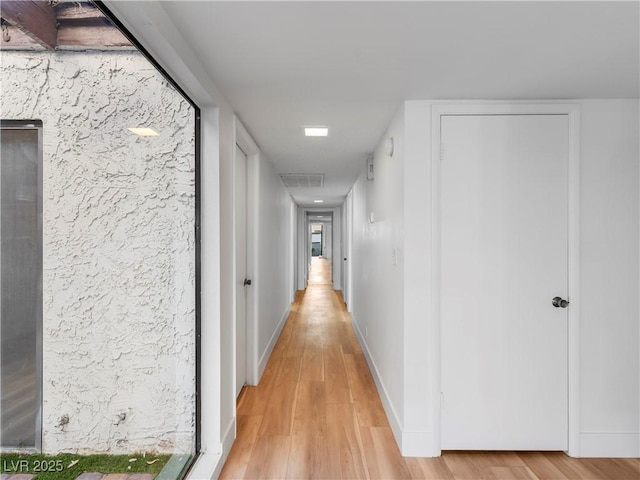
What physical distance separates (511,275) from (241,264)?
6.78ft

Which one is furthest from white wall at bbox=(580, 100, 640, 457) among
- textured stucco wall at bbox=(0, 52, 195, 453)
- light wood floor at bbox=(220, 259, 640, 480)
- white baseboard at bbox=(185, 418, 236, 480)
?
textured stucco wall at bbox=(0, 52, 195, 453)

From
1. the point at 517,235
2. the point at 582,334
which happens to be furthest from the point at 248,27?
the point at 582,334

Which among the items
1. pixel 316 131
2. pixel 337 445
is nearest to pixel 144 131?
pixel 316 131

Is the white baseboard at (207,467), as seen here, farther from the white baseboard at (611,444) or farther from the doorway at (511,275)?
the white baseboard at (611,444)

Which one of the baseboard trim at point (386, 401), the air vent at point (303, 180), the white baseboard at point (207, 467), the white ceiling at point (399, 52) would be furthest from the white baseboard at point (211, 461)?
the air vent at point (303, 180)

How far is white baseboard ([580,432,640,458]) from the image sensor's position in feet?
6.75

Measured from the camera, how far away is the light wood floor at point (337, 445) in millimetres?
1906

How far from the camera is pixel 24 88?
143cm

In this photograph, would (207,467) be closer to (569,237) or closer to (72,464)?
(72,464)

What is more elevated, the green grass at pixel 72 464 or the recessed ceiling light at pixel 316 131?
the recessed ceiling light at pixel 316 131

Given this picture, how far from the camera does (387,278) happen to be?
2633mm

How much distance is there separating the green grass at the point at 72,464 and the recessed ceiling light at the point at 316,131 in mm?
2384

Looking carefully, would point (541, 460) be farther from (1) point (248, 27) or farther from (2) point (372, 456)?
(1) point (248, 27)

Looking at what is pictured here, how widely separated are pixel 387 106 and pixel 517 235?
1.17 m
